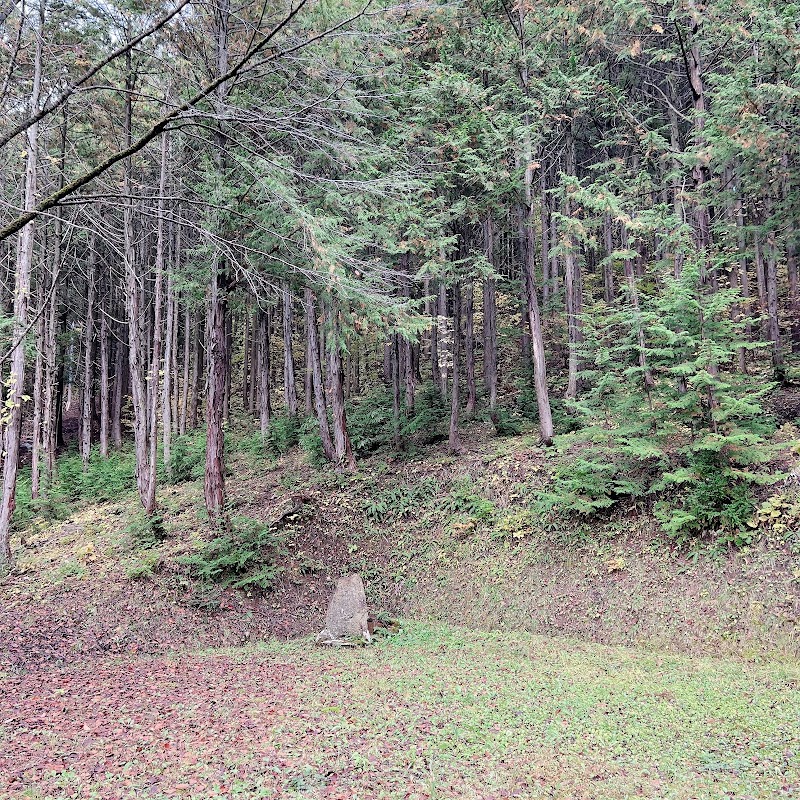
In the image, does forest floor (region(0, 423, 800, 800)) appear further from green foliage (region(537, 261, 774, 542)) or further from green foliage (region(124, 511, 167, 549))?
green foliage (region(537, 261, 774, 542))

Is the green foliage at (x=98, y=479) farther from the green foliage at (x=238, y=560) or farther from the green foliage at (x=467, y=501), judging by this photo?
the green foliage at (x=467, y=501)

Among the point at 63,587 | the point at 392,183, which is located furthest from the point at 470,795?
the point at 63,587

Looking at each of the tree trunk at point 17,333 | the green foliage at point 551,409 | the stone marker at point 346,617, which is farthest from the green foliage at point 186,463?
the green foliage at point 551,409

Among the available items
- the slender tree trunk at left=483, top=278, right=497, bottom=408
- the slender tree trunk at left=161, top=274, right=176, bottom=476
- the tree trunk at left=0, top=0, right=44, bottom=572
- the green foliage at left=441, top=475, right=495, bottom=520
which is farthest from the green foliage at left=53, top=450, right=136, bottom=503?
the slender tree trunk at left=483, top=278, right=497, bottom=408

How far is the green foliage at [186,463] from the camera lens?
16031 mm

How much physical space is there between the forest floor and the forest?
0.16ft

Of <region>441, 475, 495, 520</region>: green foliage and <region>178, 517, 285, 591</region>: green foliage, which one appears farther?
<region>441, 475, 495, 520</region>: green foliage

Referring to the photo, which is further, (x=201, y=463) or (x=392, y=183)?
(x=201, y=463)

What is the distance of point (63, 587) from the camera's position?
370 inches

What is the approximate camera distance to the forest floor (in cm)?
411

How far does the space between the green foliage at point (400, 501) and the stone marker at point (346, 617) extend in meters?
3.35

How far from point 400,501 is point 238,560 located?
12.9ft

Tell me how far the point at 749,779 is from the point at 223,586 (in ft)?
25.7

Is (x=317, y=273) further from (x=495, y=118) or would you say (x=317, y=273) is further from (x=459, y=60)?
(x=459, y=60)
